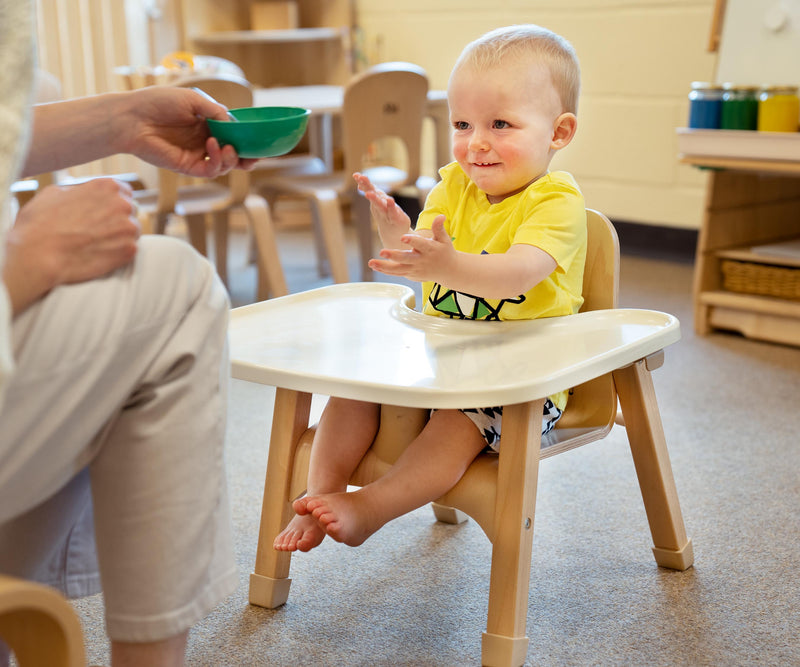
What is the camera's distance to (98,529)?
0.70 meters

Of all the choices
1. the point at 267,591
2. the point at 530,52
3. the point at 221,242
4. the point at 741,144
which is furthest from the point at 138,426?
the point at 221,242

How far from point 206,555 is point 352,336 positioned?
1.41 feet

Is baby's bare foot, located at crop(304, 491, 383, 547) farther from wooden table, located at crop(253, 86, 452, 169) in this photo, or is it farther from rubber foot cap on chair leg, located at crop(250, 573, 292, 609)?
wooden table, located at crop(253, 86, 452, 169)

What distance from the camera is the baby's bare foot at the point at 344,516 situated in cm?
99

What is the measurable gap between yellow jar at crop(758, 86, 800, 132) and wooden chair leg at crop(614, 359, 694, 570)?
119 centimetres

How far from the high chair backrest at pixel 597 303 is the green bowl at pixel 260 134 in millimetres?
410

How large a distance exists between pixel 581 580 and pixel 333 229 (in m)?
1.66

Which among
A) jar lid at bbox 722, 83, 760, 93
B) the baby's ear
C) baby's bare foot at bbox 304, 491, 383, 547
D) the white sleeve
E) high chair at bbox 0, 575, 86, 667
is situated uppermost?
the baby's ear

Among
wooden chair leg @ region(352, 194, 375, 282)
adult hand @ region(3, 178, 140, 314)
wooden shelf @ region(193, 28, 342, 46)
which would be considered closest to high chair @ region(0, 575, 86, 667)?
adult hand @ region(3, 178, 140, 314)

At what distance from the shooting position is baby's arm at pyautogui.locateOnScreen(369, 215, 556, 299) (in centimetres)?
93

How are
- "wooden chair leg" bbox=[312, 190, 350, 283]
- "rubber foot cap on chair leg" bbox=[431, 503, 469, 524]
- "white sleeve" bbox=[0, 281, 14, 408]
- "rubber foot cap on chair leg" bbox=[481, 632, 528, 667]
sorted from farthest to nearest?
"wooden chair leg" bbox=[312, 190, 350, 283]
"rubber foot cap on chair leg" bbox=[431, 503, 469, 524]
"rubber foot cap on chair leg" bbox=[481, 632, 528, 667]
"white sleeve" bbox=[0, 281, 14, 408]

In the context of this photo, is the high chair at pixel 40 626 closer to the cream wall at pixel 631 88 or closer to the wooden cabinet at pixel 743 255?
the wooden cabinet at pixel 743 255

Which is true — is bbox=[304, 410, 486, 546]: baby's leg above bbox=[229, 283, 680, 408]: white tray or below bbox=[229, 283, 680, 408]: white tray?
Result: below

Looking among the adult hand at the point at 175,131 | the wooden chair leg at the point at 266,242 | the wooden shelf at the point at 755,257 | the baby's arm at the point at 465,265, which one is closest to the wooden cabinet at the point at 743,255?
the wooden shelf at the point at 755,257
